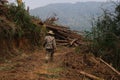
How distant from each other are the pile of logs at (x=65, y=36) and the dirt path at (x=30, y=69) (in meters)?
7.69

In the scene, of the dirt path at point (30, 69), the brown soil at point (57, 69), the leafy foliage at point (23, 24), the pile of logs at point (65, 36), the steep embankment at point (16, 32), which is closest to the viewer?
the dirt path at point (30, 69)

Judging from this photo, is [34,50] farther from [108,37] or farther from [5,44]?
[108,37]

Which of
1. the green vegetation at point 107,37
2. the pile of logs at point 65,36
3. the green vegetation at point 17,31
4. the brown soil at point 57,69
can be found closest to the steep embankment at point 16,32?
the green vegetation at point 17,31

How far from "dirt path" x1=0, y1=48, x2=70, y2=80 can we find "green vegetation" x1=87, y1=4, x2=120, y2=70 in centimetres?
188

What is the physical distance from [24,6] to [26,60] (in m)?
5.93

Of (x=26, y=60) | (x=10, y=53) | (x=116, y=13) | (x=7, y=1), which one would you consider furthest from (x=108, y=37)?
(x=7, y=1)

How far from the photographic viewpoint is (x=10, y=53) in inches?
730

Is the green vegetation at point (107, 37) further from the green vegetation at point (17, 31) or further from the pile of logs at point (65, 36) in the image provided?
the pile of logs at point (65, 36)

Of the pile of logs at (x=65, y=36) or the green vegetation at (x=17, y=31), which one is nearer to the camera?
the green vegetation at (x=17, y=31)

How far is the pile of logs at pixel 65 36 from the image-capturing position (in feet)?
84.1

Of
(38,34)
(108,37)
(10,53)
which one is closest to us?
(108,37)

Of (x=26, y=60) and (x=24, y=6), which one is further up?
(x=24, y=6)

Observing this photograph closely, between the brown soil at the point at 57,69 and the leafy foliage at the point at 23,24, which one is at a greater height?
the leafy foliage at the point at 23,24

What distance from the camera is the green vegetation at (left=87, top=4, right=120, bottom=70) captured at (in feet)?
49.7
